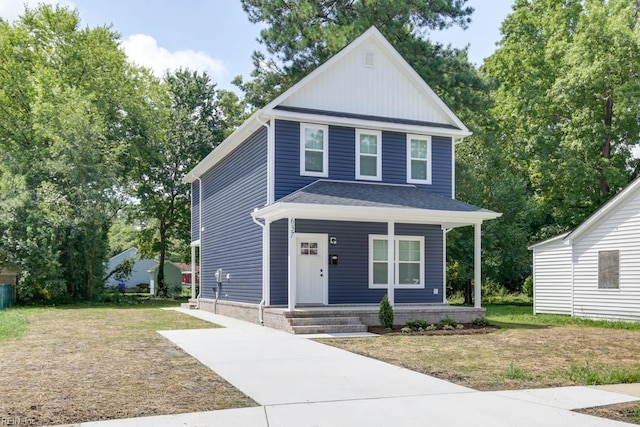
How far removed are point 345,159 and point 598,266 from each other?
8.28m

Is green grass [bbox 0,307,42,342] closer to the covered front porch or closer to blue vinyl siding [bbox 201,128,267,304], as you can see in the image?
the covered front porch

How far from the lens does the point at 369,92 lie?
59.3ft

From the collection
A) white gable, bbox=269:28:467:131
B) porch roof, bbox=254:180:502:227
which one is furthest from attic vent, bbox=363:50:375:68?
porch roof, bbox=254:180:502:227

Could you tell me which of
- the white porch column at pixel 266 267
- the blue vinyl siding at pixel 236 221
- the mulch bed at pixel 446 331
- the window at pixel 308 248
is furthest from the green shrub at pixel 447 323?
the blue vinyl siding at pixel 236 221

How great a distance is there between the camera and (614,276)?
57.5 ft

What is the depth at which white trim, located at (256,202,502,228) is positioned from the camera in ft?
47.4

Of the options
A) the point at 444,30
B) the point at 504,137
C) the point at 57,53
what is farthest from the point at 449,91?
the point at 57,53

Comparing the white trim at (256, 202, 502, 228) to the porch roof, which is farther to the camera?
the porch roof

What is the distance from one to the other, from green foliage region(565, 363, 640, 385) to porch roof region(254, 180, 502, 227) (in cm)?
699

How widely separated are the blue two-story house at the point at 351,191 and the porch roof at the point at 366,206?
46 millimetres

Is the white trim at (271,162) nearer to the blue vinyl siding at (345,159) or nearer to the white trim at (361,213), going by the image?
the blue vinyl siding at (345,159)

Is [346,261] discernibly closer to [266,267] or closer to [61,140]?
[266,267]

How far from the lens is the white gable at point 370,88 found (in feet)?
56.9

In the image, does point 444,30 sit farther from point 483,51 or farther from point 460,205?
point 460,205
